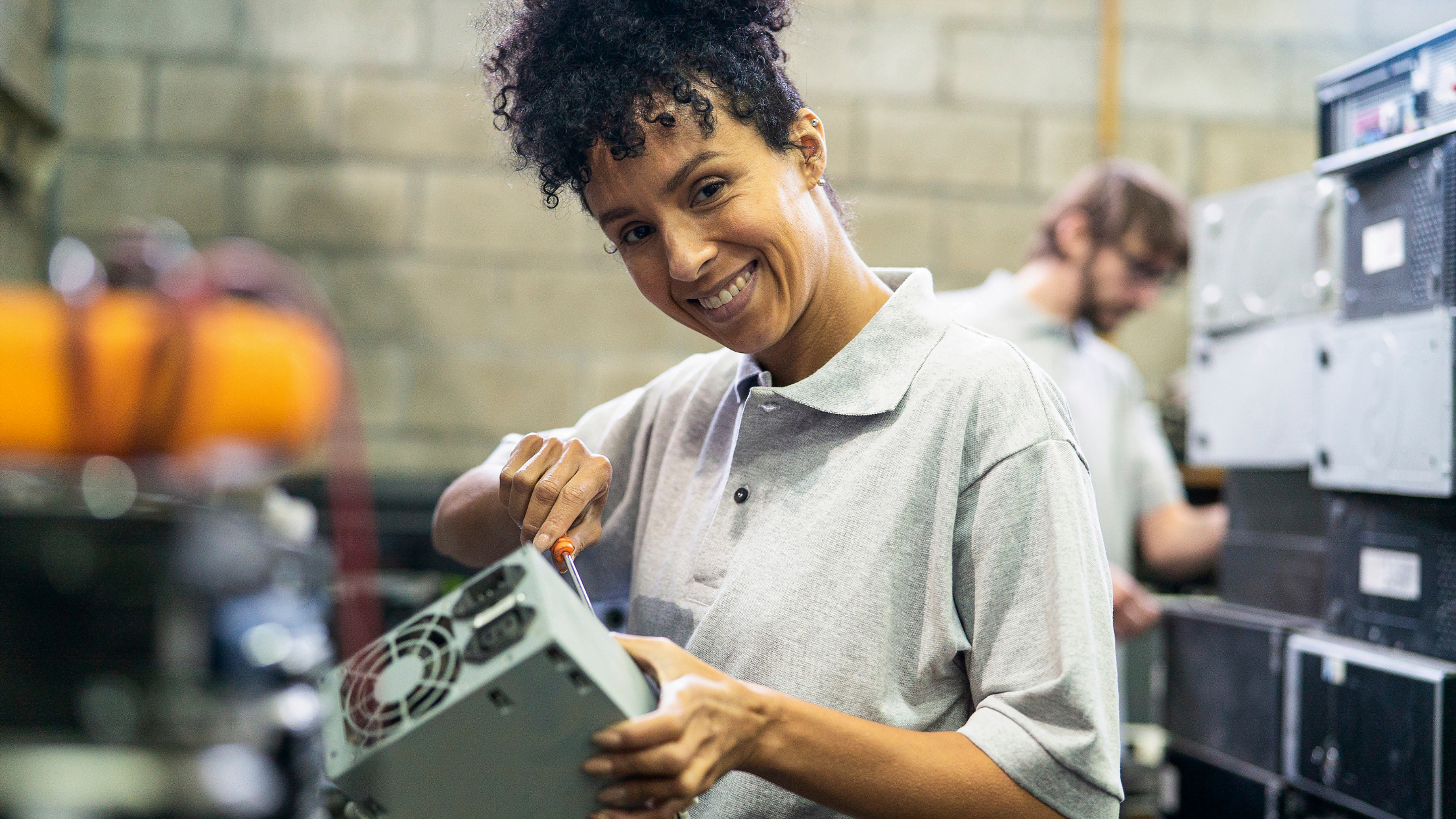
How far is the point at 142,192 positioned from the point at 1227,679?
2862 millimetres

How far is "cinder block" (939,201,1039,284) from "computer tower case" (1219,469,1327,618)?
130cm

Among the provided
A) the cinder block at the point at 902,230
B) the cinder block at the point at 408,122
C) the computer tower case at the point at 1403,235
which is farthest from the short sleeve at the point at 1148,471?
the cinder block at the point at 408,122

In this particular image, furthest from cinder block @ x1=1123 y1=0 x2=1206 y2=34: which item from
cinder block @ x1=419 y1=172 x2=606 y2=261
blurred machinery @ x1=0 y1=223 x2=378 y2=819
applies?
blurred machinery @ x1=0 y1=223 x2=378 y2=819

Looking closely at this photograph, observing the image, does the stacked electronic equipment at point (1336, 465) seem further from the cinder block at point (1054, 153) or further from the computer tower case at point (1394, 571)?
the cinder block at point (1054, 153)

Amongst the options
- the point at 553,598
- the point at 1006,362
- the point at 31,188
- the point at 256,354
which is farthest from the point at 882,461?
the point at 31,188

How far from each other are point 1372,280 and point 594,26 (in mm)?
1193

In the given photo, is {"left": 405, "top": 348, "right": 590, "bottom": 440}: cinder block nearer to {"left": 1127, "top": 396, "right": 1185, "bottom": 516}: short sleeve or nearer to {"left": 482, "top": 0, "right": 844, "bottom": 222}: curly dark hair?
{"left": 1127, "top": 396, "right": 1185, "bottom": 516}: short sleeve

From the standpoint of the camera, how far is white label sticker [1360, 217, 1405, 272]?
143cm

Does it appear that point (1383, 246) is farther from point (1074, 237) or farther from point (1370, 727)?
point (1074, 237)

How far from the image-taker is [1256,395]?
6.15 feet

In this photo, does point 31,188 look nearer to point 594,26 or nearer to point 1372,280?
point 594,26

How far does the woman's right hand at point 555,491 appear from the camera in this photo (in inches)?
33.5

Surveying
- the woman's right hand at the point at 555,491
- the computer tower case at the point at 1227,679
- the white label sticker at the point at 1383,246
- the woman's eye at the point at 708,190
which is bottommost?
the computer tower case at the point at 1227,679

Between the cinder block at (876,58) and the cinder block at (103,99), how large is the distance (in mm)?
Result: 1856
